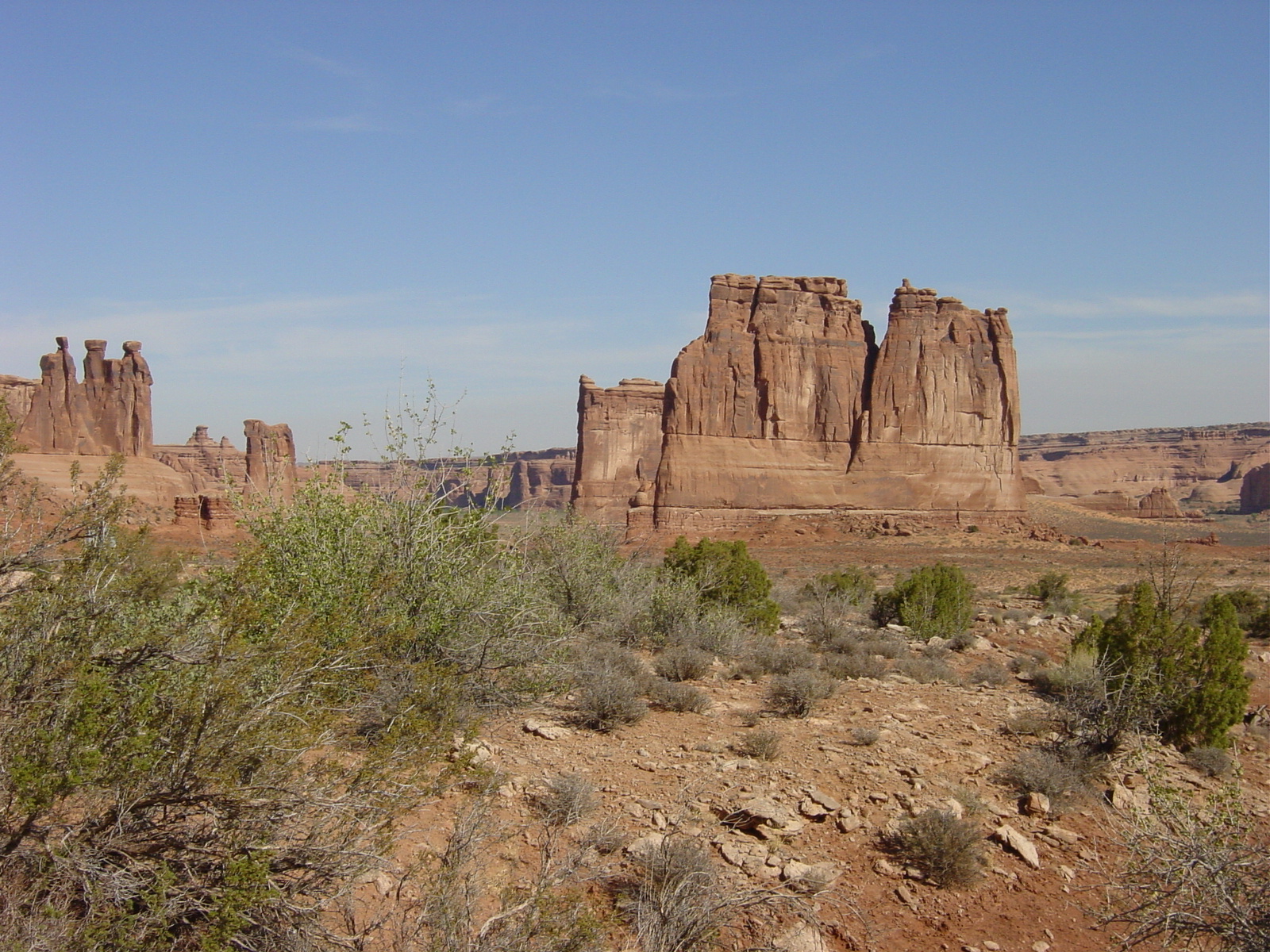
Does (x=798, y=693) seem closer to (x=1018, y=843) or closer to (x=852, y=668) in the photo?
(x=852, y=668)

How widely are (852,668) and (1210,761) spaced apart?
386 centimetres

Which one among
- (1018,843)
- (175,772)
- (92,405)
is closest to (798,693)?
(1018,843)

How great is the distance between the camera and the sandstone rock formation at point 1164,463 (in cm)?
10375

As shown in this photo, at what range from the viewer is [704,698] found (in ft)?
29.9

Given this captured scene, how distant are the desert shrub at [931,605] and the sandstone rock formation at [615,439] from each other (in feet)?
192

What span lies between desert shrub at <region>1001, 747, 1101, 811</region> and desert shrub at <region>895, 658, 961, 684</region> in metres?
3.05

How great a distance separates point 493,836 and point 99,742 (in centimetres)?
246

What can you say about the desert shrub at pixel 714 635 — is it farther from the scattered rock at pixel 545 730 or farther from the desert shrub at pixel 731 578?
the scattered rock at pixel 545 730

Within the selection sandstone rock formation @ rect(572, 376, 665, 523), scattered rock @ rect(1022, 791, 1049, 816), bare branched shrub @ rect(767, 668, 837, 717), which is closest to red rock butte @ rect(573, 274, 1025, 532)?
sandstone rock formation @ rect(572, 376, 665, 523)

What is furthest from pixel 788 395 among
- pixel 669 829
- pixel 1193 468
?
pixel 1193 468

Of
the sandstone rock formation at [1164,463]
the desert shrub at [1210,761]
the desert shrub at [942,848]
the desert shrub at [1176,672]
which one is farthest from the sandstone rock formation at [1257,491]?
the desert shrub at [942,848]

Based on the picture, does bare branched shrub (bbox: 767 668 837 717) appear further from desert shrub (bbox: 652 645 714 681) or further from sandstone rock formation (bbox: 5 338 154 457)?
sandstone rock formation (bbox: 5 338 154 457)

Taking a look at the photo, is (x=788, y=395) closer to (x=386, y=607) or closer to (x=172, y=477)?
(x=172, y=477)

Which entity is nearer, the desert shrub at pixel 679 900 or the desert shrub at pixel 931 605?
the desert shrub at pixel 679 900
